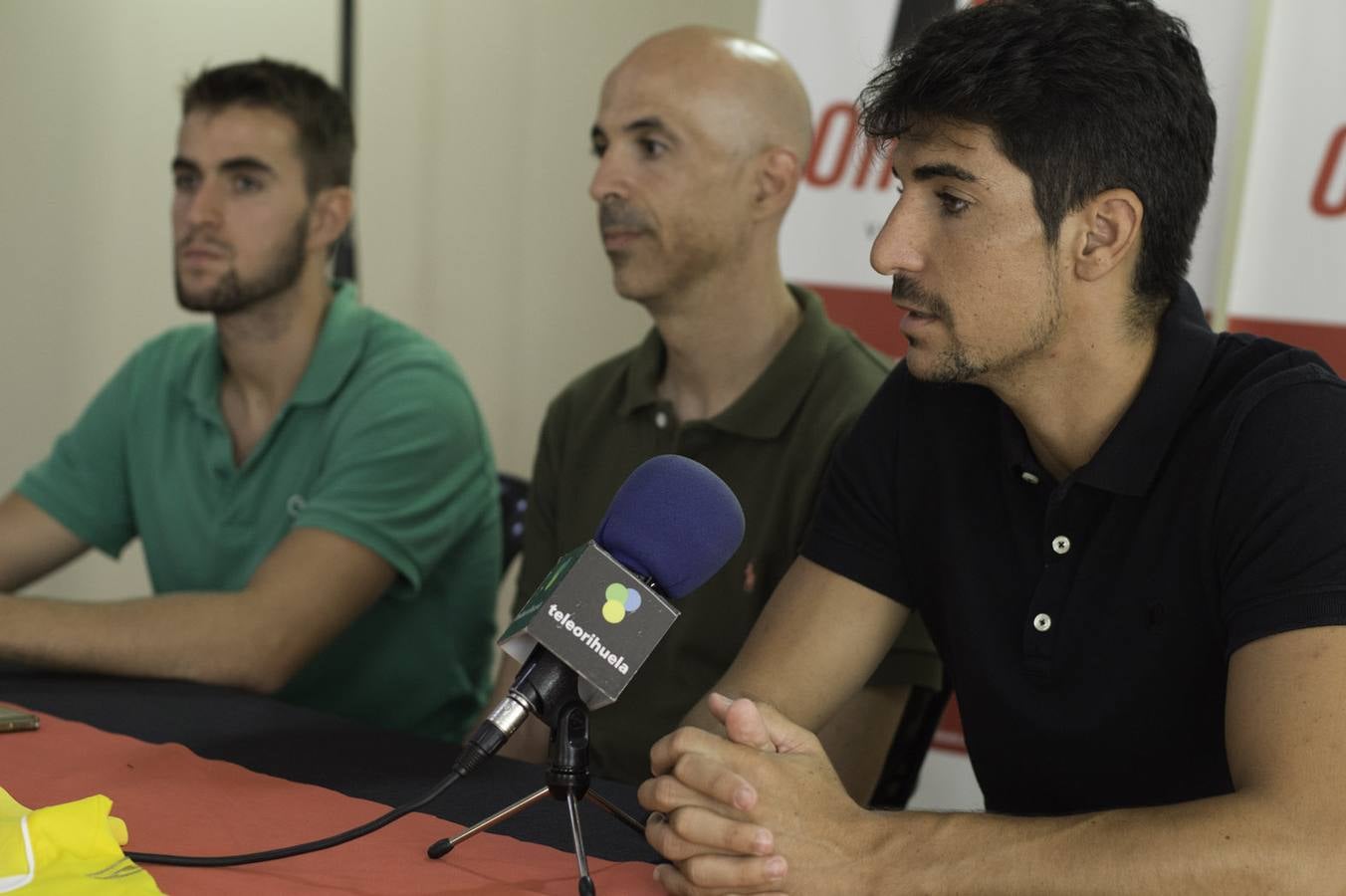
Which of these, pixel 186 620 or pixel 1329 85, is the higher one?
pixel 1329 85

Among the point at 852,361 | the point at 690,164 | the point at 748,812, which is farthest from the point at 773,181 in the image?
the point at 748,812

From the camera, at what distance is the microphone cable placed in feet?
3.76

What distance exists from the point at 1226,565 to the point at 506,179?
3.00 metres

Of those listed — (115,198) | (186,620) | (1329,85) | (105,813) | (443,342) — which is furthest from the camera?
(443,342)

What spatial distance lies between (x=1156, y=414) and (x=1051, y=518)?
0.14m

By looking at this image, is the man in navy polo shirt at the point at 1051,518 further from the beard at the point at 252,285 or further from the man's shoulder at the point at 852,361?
the beard at the point at 252,285

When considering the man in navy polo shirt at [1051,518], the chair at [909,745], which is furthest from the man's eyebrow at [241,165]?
the chair at [909,745]

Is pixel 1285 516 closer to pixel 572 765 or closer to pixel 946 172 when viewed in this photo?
pixel 946 172

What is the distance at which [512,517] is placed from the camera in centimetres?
269

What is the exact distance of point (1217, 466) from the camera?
1395 millimetres

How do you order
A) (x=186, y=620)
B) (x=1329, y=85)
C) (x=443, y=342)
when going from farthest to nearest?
(x=443, y=342), (x=1329, y=85), (x=186, y=620)

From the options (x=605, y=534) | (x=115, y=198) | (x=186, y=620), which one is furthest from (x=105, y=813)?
(x=115, y=198)

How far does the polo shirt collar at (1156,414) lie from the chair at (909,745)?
21.8 inches

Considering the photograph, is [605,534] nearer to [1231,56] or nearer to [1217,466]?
[1217,466]
